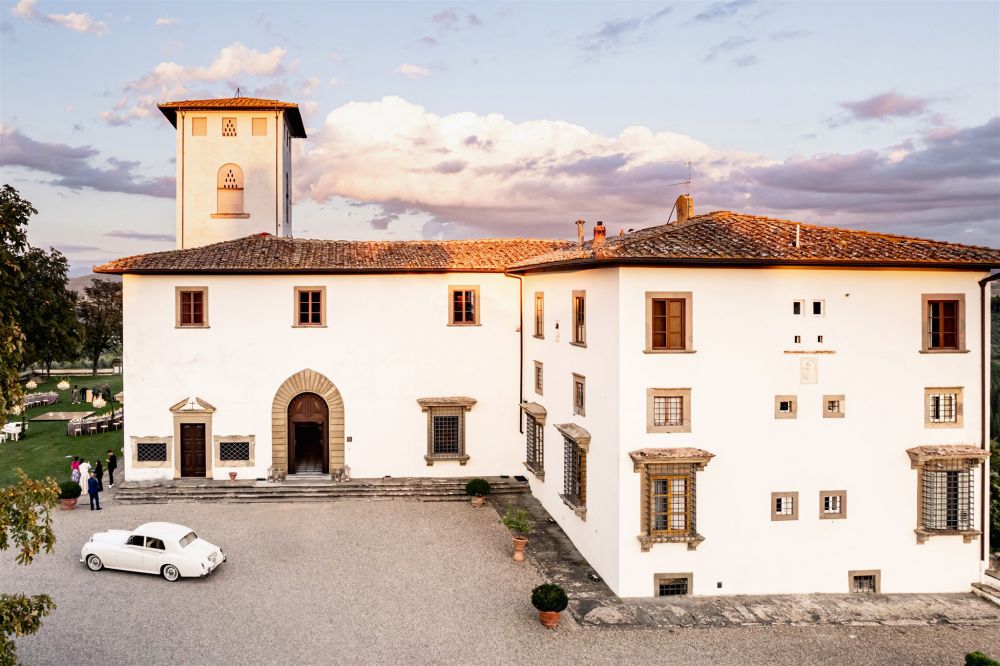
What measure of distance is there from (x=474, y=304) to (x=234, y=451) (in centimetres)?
1082

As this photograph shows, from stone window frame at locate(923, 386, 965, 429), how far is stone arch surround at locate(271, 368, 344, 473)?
1943cm

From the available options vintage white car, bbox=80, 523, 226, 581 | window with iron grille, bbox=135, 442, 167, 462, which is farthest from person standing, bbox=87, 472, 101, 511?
vintage white car, bbox=80, 523, 226, 581

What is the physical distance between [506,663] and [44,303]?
28.6m

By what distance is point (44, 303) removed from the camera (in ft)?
103

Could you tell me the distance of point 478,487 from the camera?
24.5 meters

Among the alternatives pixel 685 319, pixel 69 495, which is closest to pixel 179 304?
pixel 69 495

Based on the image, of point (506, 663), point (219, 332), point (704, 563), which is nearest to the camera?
point (506, 663)

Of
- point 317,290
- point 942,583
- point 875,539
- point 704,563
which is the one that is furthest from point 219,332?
point 942,583

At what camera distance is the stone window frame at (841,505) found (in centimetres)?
1775

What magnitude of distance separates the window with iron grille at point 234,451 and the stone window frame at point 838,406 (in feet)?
65.9

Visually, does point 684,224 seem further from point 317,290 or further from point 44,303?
point 44,303

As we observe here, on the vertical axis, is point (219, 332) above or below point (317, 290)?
below

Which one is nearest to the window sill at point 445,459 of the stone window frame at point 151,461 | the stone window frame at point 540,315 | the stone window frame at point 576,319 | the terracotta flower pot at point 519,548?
the stone window frame at point 540,315

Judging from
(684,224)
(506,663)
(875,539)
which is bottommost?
(506,663)
